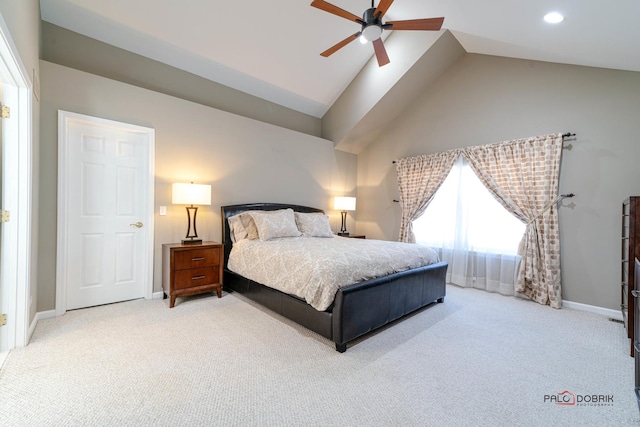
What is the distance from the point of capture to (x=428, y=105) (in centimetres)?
492

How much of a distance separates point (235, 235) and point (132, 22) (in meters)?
2.82

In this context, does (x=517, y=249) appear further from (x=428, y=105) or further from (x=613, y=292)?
(x=428, y=105)

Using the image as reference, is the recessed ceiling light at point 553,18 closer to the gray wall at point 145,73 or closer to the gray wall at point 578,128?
the gray wall at point 578,128

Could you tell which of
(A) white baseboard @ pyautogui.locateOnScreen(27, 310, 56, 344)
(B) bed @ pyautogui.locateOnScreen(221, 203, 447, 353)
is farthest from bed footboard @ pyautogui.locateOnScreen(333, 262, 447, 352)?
(A) white baseboard @ pyautogui.locateOnScreen(27, 310, 56, 344)

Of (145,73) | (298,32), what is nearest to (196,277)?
(145,73)

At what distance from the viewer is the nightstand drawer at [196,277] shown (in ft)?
10.8

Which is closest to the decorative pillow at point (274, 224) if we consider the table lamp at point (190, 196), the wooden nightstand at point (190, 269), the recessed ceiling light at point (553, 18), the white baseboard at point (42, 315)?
the wooden nightstand at point (190, 269)

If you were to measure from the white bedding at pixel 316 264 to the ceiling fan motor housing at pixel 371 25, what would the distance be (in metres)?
2.10

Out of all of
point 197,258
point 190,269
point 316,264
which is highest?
point 316,264

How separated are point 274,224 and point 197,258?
1.07m

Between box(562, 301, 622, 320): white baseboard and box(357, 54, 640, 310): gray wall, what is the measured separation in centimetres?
5

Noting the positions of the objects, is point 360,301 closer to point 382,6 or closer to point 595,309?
point 382,6

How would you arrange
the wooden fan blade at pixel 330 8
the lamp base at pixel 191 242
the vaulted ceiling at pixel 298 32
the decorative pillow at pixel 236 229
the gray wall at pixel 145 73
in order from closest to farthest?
the wooden fan blade at pixel 330 8
the vaulted ceiling at pixel 298 32
the gray wall at pixel 145 73
the lamp base at pixel 191 242
the decorative pillow at pixel 236 229

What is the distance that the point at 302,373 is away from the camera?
201 cm
